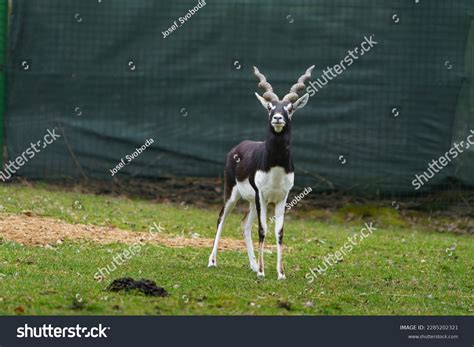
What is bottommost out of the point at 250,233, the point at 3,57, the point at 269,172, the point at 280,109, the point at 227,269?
the point at 227,269

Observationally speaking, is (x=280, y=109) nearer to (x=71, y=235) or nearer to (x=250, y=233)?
(x=250, y=233)

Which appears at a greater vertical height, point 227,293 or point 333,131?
point 333,131

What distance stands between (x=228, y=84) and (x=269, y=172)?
577cm

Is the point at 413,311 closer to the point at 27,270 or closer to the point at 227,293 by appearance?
the point at 227,293

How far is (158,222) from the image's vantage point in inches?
538

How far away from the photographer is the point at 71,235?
11.7 m

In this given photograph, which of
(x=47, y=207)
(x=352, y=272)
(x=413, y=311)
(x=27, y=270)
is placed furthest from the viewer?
(x=47, y=207)

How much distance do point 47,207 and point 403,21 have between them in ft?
19.2

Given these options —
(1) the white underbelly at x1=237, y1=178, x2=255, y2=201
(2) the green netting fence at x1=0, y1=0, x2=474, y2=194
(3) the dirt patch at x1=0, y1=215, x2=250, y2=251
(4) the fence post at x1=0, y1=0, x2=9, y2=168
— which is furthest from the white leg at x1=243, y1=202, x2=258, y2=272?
(4) the fence post at x1=0, y1=0, x2=9, y2=168

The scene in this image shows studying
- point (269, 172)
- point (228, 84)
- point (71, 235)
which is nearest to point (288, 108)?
point (269, 172)

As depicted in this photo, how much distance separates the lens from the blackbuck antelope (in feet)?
33.1

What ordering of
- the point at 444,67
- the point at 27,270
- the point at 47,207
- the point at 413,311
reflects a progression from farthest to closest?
1. the point at 444,67
2. the point at 47,207
3. the point at 27,270
4. the point at 413,311

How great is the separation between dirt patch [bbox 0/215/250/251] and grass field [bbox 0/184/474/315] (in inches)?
7.9

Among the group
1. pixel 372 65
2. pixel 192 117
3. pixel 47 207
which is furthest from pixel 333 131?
pixel 47 207
